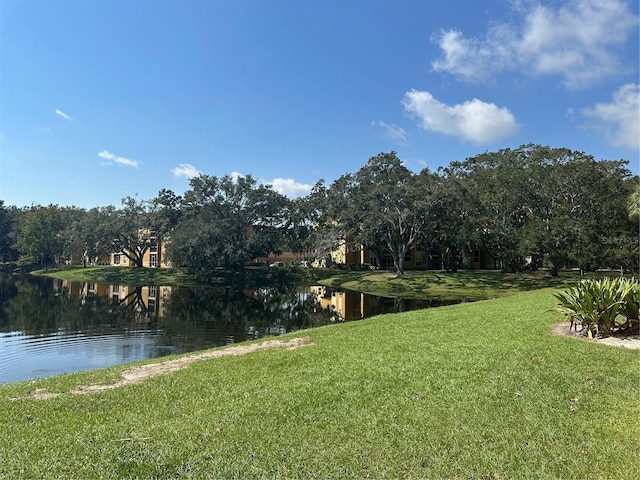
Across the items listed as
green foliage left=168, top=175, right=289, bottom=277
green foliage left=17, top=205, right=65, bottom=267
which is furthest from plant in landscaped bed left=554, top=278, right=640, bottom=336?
green foliage left=17, top=205, right=65, bottom=267

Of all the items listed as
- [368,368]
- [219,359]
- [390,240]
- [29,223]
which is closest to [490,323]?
[368,368]

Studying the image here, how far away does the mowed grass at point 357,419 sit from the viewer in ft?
13.3

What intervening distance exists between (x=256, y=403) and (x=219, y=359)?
3876 mm

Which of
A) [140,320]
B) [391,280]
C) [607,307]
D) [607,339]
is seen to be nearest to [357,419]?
[607,339]

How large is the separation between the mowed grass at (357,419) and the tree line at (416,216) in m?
18.5

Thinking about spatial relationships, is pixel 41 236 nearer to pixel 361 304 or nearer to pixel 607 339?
pixel 361 304

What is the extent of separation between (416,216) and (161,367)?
30.6 metres

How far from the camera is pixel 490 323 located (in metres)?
11.0

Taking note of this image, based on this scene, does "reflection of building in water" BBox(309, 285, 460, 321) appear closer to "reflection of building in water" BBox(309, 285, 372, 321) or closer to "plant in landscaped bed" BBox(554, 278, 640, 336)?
"reflection of building in water" BBox(309, 285, 372, 321)

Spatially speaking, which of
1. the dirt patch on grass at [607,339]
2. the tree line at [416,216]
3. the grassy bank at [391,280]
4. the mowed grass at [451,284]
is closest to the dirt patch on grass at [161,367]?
the dirt patch on grass at [607,339]

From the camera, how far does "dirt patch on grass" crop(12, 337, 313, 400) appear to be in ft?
23.3

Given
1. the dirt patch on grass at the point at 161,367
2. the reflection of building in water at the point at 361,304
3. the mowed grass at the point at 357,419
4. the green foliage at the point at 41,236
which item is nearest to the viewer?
the mowed grass at the point at 357,419

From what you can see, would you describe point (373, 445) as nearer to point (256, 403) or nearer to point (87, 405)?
point (256, 403)

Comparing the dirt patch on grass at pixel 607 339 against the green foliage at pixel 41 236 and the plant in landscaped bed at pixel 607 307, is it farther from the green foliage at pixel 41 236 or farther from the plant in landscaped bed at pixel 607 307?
the green foliage at pixel 41 236
